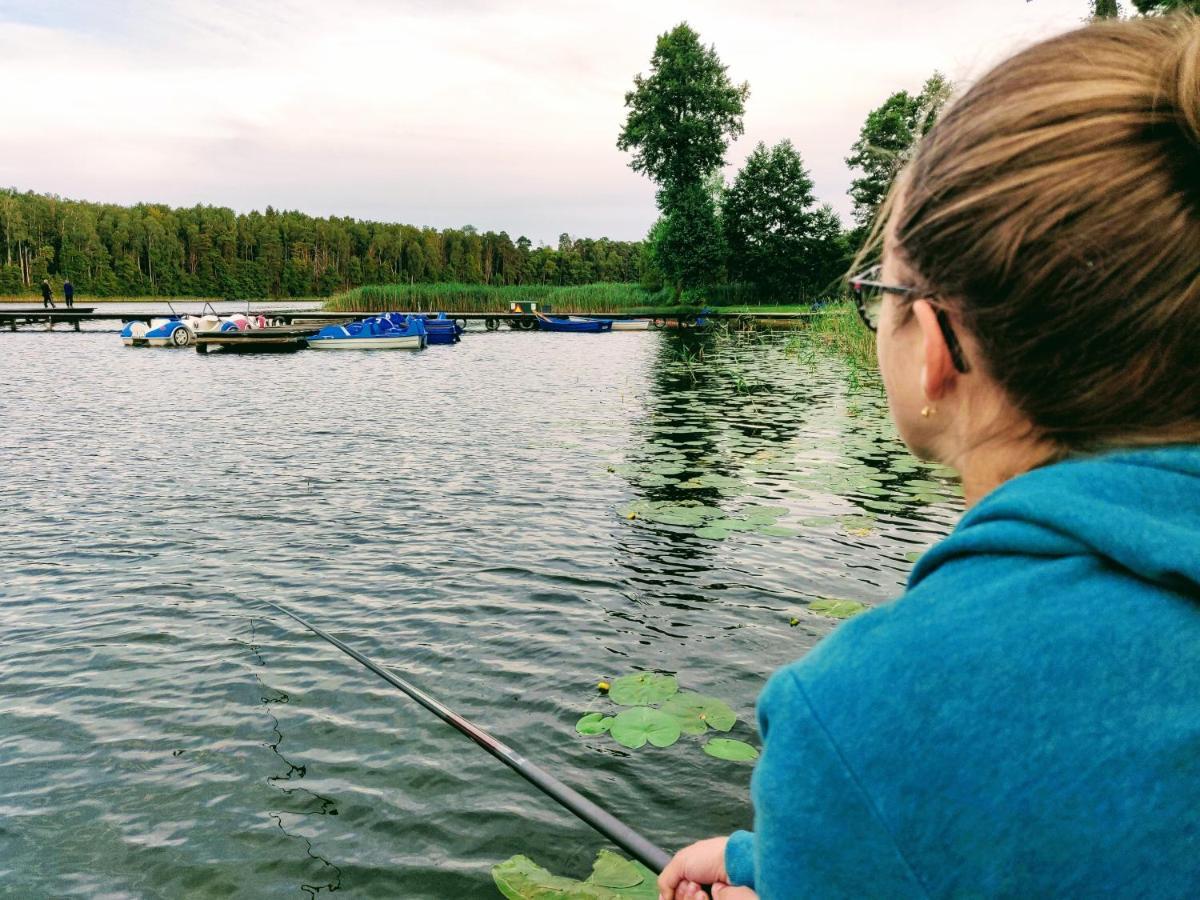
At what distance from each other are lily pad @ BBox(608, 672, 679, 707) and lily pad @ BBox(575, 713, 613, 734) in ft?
0.61

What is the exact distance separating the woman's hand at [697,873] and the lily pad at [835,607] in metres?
4.48

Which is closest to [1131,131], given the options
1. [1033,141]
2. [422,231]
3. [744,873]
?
[1033,141]

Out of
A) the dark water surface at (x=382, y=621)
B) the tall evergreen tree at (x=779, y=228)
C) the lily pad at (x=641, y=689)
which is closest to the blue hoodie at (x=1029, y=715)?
the dark water surface at (x=382, y=621)

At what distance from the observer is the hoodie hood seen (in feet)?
2.47

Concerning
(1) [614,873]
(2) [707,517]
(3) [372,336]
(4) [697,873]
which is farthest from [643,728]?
(3) [372,336]

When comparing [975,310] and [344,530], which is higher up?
[975,310]

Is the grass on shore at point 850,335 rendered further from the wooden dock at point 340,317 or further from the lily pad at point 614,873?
the wooden dock at point 340,317

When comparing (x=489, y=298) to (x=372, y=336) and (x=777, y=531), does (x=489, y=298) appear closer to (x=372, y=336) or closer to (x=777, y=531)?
(x=372, y=336)

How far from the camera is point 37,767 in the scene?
4164 millimetres

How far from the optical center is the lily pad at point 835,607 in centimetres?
577

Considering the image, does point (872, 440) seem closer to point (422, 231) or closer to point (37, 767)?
point (37, 767)

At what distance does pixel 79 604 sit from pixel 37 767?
2.32 meters

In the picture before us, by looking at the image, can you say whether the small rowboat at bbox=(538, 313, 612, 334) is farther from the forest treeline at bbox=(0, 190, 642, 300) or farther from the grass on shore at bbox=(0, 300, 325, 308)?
the forest treeline at bbox=(0, 190, 642, 300)

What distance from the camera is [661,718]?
443cm
